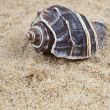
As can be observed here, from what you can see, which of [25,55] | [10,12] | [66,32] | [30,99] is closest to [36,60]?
[25,55]

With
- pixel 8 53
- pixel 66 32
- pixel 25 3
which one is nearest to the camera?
pixel 66 32

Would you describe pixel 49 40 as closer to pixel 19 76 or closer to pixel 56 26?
pixel 56 26

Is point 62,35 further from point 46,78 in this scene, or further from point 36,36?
point 46,78

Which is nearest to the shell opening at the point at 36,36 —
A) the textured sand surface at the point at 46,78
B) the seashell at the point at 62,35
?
the seashell at the point at 62,35

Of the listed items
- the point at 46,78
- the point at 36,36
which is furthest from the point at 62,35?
the point at 46,78

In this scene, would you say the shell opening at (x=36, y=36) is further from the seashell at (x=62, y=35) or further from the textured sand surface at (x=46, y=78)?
the textured sand surface at (x=46, y=78)

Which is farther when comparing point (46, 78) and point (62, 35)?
point (62, 35)
